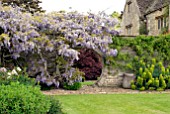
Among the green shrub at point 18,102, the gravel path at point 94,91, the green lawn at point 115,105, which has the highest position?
the green shrub at point 18,102

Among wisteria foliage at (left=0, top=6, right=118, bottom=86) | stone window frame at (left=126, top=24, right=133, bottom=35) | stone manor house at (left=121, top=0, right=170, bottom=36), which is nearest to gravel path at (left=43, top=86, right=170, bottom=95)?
wisteria foliage at (left=0, top=6, right=118, bottom=86)

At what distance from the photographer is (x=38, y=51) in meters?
13.0

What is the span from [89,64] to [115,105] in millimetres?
10761

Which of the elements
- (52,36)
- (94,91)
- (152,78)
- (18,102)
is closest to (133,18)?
(152,78)

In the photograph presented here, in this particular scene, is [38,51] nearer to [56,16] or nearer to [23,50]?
[23,50]

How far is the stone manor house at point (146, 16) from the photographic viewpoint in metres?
24.8

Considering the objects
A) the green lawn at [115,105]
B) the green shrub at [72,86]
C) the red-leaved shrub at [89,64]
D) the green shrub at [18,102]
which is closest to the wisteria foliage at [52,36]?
the green shrub at [72,86]

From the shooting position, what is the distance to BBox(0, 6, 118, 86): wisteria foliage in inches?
501

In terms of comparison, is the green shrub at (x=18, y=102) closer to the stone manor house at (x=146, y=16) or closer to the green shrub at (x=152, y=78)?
the green shrub at (x=152, y=78)

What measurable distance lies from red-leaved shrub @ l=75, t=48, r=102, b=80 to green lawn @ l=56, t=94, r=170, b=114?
8659 millimetres

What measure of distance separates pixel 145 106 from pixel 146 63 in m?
5.50

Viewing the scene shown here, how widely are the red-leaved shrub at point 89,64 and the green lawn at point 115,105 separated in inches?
341

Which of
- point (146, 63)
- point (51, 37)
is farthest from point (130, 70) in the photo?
point (51, 37)

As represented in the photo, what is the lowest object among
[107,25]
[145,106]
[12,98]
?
[145,106]
